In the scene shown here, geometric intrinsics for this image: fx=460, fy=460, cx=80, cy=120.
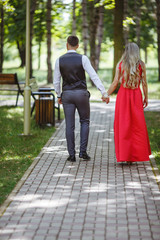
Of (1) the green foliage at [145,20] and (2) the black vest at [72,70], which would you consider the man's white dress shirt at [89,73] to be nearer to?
(2) the black vest at [72,70]

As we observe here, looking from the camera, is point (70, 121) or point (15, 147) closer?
point (70, 121)

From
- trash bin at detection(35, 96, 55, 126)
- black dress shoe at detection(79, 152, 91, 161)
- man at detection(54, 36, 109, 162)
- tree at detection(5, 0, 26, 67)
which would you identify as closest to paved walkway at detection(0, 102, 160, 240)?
black dress shoe at detection(79, 152, 91, 161)

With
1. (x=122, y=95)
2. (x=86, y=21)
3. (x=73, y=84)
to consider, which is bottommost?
(x=122, y=95)

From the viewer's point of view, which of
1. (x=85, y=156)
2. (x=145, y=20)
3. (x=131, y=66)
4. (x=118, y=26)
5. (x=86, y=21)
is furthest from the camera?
(x=145, y=20)

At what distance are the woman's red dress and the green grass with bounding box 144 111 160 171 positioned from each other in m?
0.45

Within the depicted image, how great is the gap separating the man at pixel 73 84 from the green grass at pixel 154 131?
148 cm

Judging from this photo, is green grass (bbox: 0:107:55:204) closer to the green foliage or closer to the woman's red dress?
the woman's red dress

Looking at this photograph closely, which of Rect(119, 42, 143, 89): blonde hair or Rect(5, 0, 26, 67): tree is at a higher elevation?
Rect(5, 0, 26, 67): tree

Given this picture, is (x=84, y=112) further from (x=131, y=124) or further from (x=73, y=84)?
(x=131, y=124)

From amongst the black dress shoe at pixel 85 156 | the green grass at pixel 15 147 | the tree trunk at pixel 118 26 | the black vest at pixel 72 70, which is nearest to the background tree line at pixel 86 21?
the tree trunk at pixel 118 26

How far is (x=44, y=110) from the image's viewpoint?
37.7ft

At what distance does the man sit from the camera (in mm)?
7371

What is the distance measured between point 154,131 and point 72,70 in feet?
14.2

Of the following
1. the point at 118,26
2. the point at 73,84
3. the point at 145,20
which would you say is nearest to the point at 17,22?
the point at 145,20
